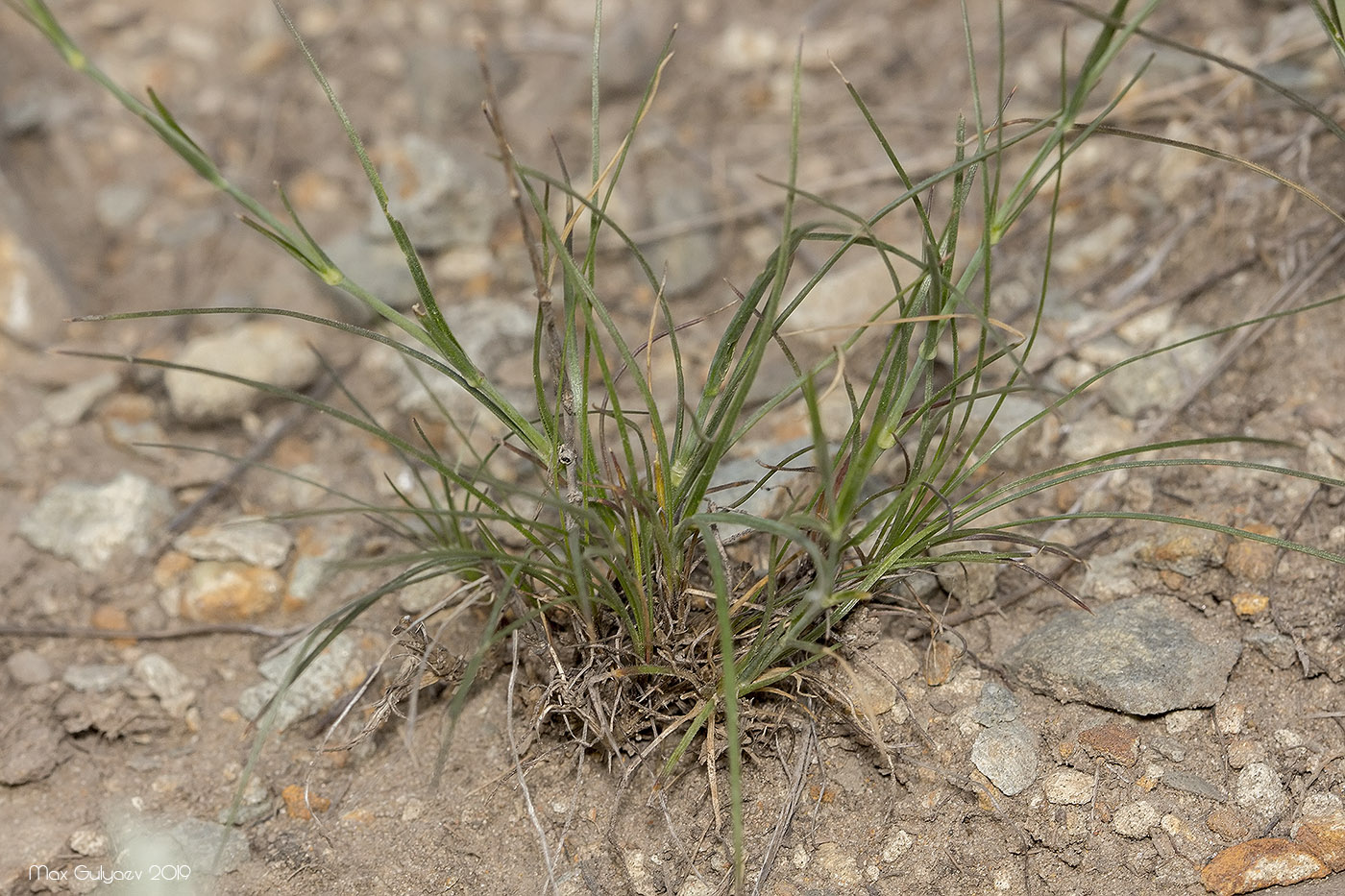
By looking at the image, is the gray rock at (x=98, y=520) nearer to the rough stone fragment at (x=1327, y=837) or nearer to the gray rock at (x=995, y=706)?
the gray rock at (x=995, y=706)

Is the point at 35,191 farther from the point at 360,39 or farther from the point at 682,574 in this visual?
the point at 682,574

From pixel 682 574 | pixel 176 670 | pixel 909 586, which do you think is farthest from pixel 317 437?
pixel 909 586

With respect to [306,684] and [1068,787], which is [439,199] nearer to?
[306,684]

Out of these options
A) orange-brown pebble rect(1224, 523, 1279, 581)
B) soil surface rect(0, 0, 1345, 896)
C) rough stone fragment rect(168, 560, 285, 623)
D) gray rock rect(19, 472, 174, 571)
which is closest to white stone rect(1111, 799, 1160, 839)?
soil surface rect(0, 0, 1345, 896)

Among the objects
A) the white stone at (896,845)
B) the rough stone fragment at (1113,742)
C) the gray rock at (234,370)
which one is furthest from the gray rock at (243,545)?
the rough stone fragment at (1113,742)

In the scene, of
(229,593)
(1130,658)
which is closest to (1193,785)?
(1130,658)

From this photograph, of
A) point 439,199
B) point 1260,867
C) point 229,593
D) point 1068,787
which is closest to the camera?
point 1260,867
